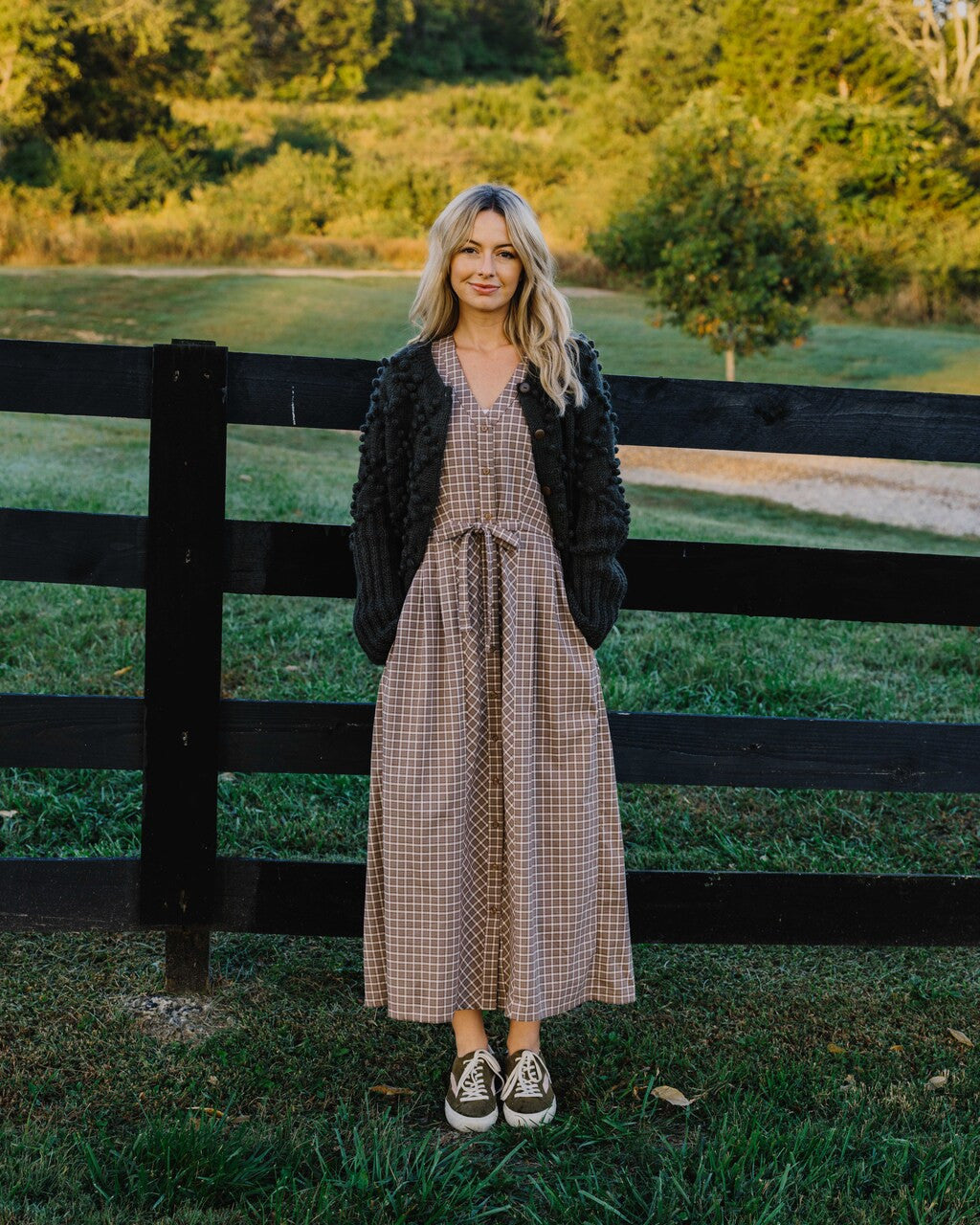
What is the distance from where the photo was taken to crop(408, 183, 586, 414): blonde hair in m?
2.73

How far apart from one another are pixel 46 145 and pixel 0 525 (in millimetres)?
22477

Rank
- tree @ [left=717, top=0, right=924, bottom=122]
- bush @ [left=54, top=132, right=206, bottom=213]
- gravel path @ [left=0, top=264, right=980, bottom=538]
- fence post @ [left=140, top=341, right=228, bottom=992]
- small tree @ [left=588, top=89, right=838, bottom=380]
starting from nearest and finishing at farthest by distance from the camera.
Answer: fence post @ [left=140, top=341, right=228, bottom=992], gravel path @ [left=0, top=264, right=980, bottom=538], small tree @ [left=588, top=89, right=838, bottom=380], bush @ [left=54, top=132, right=206, bottom=213], tree @ [left=717, top=0, right=924, bottom=122]

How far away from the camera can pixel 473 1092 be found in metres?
2.74

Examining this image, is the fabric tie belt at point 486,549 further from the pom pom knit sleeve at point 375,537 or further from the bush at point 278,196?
the bush at point 278,196

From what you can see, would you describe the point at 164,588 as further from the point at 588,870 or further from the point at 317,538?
the point at 588,870

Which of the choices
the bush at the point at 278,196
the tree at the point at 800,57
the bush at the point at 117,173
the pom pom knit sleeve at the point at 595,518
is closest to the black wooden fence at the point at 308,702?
the pom pom knit sleeve at the point at 595,518

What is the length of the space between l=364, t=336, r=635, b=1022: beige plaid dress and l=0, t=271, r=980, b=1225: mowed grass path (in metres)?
0.32

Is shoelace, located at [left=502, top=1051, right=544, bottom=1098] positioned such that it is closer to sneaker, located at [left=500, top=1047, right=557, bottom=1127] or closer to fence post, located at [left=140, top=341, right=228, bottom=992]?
sneaker, located at [left=500, top=1047, right=557, bottom=1127]

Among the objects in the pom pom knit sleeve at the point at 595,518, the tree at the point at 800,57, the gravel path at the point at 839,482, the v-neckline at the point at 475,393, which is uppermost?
the tree at the point at 800,57

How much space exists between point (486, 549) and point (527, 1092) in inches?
48.4

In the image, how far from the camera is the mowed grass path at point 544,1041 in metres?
2.43

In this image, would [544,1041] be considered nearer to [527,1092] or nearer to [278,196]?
[527,1092]

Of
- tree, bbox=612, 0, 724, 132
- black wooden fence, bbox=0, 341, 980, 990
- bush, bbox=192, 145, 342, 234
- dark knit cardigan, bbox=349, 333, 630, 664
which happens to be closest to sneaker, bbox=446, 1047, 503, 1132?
black wooden fence, bbox=0, 341, 980, 990

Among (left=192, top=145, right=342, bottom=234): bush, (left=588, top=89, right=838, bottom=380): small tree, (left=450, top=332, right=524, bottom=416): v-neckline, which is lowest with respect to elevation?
(left=450, top=332, right=524, bottom=416): v-neckline
